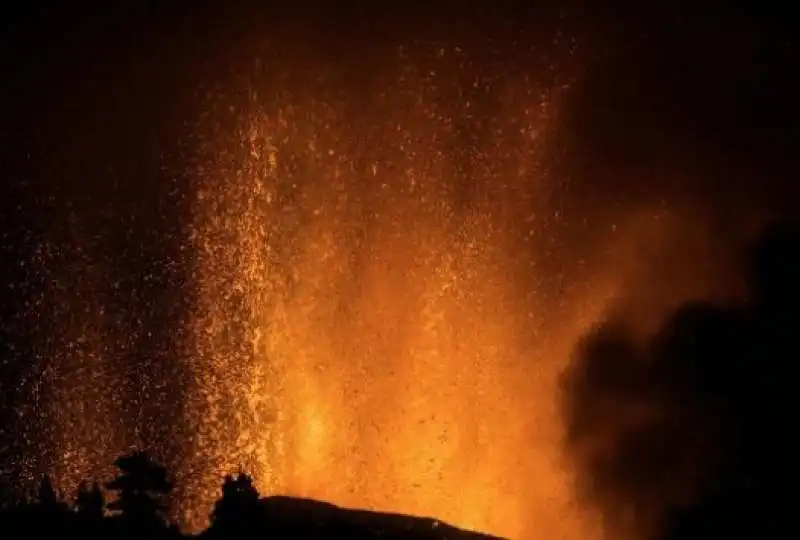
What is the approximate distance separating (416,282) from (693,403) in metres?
4.43

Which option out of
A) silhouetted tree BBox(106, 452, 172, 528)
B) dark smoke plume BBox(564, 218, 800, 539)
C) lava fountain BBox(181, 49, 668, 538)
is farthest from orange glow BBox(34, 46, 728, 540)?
silhouetted tree BBox(106, 452, 172, 528)

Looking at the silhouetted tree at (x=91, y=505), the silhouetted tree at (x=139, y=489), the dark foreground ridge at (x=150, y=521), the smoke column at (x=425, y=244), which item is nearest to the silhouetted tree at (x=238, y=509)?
the dark foreground ridge at (x=150, y=521)

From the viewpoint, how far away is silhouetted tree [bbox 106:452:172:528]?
13.3 m

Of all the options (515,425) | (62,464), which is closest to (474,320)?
(515,425)

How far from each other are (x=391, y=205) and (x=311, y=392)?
10.1 ft

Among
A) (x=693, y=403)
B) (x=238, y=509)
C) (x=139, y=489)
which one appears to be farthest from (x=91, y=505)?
(x=693, y=403)

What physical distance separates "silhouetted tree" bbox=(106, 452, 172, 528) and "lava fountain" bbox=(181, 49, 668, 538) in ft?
22.8

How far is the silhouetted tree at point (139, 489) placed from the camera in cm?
1328

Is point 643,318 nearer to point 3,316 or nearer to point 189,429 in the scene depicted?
point 189,429

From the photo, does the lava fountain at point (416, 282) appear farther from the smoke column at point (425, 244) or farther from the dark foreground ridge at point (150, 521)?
the dark foreground ridge at point (150, 521)

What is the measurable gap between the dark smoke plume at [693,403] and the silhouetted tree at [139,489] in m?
8.35

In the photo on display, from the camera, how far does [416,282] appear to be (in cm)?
2081

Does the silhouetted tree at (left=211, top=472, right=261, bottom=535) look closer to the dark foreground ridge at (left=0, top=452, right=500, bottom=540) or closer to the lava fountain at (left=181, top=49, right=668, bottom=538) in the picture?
the dark foreground ridge at (left=0, top=452, right=500, bottom=540)

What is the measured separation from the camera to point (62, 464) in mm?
22625
